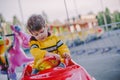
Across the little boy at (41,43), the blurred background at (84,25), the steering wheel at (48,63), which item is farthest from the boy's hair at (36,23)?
the blurred background at (84,25)

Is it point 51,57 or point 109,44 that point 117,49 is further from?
point 51,57

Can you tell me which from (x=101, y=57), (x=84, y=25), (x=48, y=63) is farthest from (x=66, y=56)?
(x=84, y=25)

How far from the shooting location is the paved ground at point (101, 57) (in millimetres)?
1409

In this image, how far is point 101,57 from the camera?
1.74 meters

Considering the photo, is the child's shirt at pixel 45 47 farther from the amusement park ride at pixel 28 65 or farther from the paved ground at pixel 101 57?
the paved ground at pixel 101 57

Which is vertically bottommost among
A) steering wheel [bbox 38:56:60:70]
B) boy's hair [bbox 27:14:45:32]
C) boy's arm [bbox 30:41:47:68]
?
steering wheel [bbox 38:56:60:70]

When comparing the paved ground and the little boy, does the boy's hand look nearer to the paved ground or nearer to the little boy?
the little boy

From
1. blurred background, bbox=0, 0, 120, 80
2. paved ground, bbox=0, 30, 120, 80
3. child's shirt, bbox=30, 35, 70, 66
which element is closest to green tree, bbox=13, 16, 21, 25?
blurred background, bbox=0, 0, 120, 80

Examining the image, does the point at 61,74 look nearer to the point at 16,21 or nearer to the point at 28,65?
the point at 28,65

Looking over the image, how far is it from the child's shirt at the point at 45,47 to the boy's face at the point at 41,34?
12 mm

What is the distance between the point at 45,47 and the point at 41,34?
52 mm

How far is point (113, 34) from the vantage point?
198cm

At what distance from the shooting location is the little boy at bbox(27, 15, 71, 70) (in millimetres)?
1016

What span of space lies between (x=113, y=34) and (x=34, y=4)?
2.52 feet
